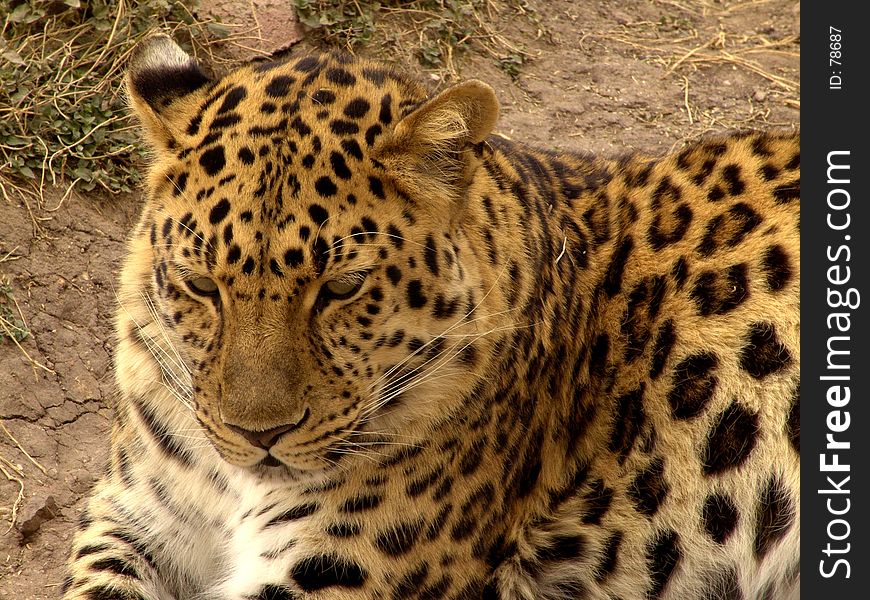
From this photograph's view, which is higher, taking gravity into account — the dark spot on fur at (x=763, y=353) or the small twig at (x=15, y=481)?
the dark spot on fur at (x=763, y=353)

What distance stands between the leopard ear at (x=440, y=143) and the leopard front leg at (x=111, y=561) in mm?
2180

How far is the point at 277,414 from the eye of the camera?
13.5 feet

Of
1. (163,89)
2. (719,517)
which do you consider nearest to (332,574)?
(719,517)

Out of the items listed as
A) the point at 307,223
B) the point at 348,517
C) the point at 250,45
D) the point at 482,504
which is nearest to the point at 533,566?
the point at 482,504

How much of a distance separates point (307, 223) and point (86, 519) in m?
2.21

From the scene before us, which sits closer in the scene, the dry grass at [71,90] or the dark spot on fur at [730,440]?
the dark spot on fur at [730,440]

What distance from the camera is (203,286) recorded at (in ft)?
13.9

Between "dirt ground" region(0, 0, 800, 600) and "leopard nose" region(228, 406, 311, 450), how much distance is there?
2385mm

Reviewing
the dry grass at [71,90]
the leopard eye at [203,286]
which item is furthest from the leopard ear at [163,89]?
the dry grass at [71,90]

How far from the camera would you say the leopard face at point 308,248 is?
4.10 m

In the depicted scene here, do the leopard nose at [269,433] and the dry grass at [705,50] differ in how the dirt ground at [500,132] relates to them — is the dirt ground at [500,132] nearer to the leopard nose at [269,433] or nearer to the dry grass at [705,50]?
the dry grass at [705,50]

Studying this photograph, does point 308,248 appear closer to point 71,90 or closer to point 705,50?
point 71,90
